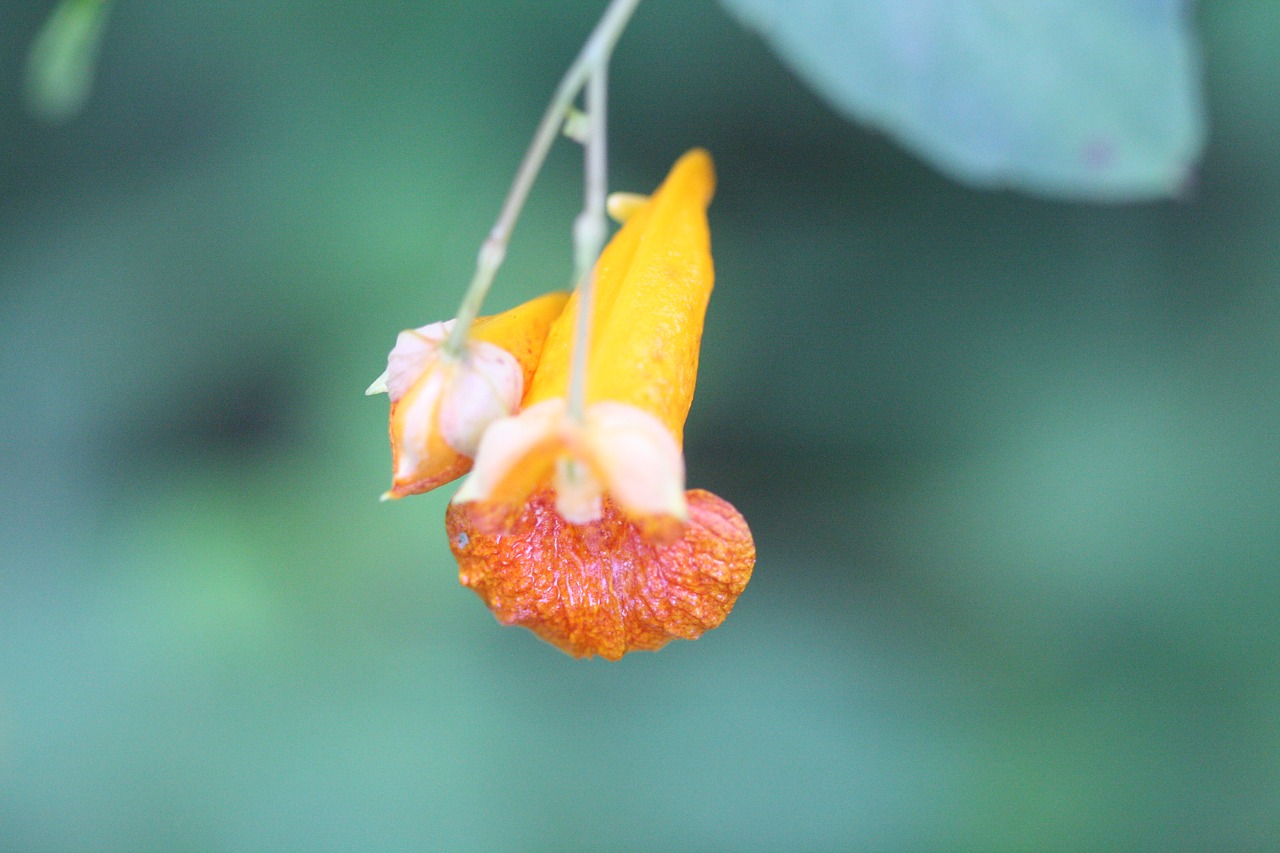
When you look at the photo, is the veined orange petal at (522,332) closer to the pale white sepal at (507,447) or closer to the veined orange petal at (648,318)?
the veined orange petal at (648,318)

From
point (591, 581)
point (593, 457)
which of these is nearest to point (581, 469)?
point (593, 457)

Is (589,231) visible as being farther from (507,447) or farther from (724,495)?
(724,495)

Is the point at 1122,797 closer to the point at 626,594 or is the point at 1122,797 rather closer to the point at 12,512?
the point at 626,594

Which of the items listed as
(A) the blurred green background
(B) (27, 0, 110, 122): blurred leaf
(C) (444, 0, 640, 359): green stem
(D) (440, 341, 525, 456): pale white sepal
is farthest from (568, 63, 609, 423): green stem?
(A) the blurred green background

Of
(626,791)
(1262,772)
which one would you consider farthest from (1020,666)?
(626,791)

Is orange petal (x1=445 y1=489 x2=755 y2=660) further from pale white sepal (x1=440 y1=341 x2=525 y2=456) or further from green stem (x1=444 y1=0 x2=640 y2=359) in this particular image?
green stem (x1=444 y1=0 x2=640 y2=359)

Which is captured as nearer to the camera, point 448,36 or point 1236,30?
point 1236,30

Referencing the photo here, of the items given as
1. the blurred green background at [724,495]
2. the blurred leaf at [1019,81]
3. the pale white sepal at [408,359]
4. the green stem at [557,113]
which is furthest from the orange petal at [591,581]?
the blurred green background at [724,495]
